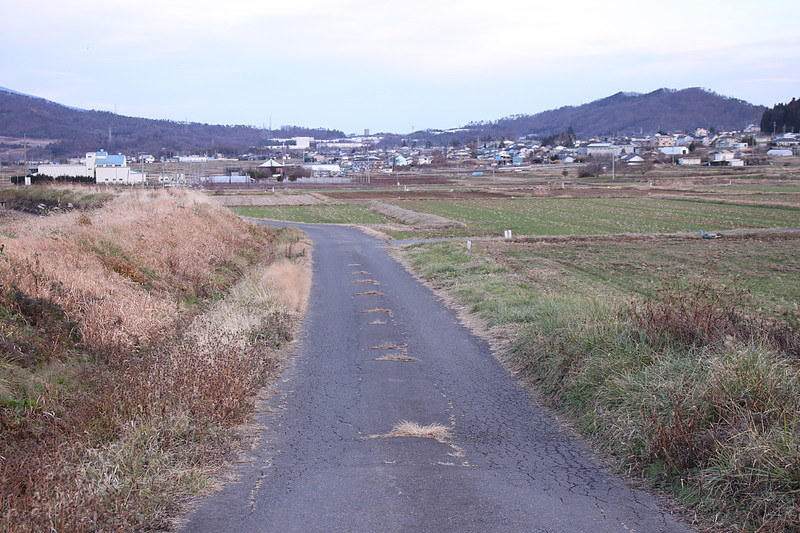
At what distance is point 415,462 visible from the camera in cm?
676

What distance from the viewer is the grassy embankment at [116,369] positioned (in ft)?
18.1

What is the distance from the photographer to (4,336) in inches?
377

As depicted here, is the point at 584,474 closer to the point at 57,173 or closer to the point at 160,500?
the point at 160,500

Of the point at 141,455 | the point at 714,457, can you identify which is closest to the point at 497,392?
the point at 714,457

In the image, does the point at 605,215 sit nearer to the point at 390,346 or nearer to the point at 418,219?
the point at 418,219

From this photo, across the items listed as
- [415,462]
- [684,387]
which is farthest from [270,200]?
[684,387]

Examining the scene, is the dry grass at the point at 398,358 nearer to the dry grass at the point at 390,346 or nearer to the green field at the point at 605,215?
the dry grass at the point at 390,346

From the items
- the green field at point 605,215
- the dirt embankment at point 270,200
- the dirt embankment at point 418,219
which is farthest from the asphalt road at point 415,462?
the dirt embankment at point 270,200

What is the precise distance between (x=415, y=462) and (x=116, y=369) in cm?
449

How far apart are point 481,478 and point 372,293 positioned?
1261cm

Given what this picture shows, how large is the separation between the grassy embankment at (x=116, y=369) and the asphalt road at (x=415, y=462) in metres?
0.56

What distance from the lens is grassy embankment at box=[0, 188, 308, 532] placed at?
553 centimetres

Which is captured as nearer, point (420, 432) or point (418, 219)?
point (420, 432)

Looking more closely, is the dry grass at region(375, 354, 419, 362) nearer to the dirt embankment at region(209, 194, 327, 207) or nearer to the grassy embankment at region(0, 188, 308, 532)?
the grassy embankment at region(0, 188, 308, 532)
